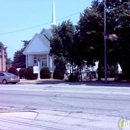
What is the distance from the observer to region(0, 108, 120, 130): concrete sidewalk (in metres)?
8.28

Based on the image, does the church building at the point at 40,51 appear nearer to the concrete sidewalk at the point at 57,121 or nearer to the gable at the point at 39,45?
the gable at the point at 39,45

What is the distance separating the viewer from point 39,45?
4406cm

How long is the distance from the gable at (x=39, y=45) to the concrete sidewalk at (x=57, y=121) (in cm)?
3227

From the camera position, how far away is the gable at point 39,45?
142 feet

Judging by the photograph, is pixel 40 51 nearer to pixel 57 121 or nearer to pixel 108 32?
pixel 108 32

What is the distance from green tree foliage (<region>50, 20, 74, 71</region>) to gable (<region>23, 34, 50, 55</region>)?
6.61 m

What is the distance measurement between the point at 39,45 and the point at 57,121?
3531 cm

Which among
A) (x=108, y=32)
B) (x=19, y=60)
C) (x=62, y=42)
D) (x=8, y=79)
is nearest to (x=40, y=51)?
(x=62, y=42)

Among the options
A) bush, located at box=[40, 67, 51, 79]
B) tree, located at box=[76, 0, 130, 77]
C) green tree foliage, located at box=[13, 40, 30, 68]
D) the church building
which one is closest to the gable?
the church building

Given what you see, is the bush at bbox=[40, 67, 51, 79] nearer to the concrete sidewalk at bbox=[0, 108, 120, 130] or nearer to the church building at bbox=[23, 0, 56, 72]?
the church building at bbox=[23, 0, 56, 72]

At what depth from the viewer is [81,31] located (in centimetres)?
3130

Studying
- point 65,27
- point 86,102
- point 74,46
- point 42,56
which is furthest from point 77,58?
point 86,102

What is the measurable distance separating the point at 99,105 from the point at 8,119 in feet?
14.6

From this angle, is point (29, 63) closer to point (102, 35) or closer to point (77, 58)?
point (77, 58)
